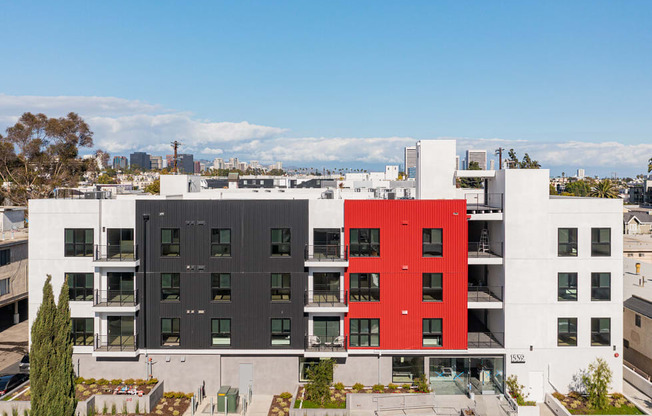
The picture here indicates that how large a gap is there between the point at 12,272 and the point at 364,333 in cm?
3129

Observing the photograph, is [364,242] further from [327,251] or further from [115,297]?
[115,297]

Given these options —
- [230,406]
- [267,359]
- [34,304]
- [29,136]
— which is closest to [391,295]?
[267,359]

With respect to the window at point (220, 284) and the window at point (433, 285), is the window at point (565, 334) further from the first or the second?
the window at point (220, 284)

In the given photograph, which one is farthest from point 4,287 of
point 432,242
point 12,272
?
point 432,242

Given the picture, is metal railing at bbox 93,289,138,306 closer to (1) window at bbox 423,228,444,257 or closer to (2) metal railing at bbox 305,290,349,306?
(2) metal railing at bbox 305,290,349,306

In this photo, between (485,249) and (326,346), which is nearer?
(326,346)

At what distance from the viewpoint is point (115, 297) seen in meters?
26.6

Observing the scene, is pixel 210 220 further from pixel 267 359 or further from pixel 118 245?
pixel 267 359

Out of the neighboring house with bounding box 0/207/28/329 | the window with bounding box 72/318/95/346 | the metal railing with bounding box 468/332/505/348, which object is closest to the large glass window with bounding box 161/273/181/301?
the window with bounding box 72/318/95/346

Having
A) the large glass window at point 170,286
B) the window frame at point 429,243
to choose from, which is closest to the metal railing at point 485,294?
the window frame at point 429,243

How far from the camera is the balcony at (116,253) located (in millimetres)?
26266

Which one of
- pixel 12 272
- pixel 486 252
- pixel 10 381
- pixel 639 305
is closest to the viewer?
pixel 10 381

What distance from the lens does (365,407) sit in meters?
24.2

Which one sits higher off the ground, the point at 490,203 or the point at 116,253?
the point at 490,203
